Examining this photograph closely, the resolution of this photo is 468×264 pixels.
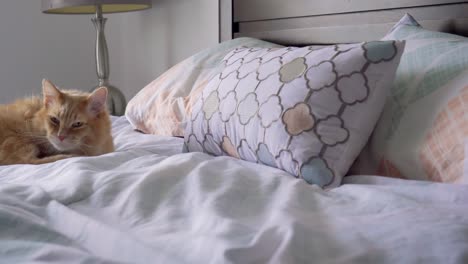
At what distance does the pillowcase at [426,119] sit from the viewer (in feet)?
2.78

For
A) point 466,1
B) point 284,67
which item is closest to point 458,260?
point 284,67

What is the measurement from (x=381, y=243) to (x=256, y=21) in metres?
1.44

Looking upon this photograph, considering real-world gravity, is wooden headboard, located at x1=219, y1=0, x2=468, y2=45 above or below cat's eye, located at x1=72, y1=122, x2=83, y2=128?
above

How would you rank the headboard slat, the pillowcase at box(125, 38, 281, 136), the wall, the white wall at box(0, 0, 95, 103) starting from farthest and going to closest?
the white wall at box(0, 0, 95, 103) → the wall → the pillowcase at box(125, 38, 281, 136) → the headboard slat

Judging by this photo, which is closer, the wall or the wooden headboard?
the wooden headboard

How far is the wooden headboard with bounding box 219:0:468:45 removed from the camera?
1.26 metres

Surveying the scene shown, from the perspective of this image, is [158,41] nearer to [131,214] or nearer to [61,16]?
[61,16]

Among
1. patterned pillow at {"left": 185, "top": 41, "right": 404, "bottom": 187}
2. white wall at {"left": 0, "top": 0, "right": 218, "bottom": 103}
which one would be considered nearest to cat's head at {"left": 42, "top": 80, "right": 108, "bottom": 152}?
patterned pillow at {"left": 185, "top": 41, "right": 404, "bottom": 187}

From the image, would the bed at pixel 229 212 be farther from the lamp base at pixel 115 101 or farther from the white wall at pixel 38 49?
the white wall at pixel 38 49

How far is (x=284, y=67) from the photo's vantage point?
42.5 inches

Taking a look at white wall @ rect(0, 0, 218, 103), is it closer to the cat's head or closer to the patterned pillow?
the cat's head

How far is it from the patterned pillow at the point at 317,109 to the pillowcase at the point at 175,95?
45 centimetres

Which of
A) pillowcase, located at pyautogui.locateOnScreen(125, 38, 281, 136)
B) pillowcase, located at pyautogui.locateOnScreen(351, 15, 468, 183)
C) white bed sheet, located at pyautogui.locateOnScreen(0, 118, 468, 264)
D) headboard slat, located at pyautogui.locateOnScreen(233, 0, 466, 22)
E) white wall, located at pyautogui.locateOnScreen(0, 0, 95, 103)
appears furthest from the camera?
white wall, located at pyautogui.locateOnScreen(0, 0, 95, 103)

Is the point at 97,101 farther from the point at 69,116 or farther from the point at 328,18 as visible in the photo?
the point at 328,18
